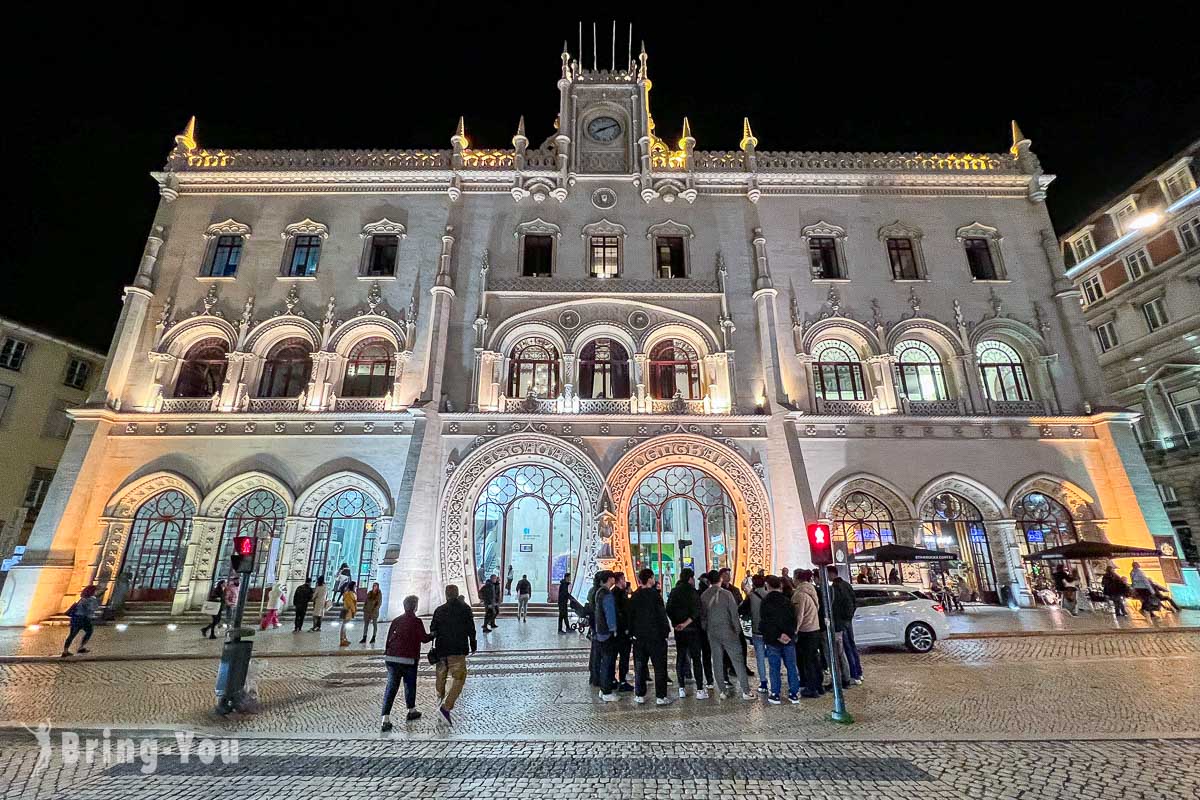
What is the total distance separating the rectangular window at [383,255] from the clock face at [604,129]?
405 inches

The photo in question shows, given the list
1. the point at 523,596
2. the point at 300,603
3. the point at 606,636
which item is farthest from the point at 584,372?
the point at 606,636

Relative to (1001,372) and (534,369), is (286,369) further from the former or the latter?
(1001,372)

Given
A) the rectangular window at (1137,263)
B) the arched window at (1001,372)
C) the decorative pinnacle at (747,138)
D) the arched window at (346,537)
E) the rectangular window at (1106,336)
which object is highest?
the decorative pinnacle at (747,138)

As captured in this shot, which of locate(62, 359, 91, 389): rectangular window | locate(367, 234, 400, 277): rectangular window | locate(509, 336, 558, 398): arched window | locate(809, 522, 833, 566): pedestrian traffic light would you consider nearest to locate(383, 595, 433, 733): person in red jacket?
locate(809, 522, 833, 566): pedestrian traffic light

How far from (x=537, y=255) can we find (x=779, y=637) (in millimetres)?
19035

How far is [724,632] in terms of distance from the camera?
866 cm

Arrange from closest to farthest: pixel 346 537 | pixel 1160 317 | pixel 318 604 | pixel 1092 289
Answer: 1. pixel 318 604
2. pixel 346 537
3. pixel 1160 317
4. pixel 1092 289

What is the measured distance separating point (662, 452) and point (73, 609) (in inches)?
640

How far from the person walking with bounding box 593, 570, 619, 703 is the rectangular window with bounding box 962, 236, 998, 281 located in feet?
74.9

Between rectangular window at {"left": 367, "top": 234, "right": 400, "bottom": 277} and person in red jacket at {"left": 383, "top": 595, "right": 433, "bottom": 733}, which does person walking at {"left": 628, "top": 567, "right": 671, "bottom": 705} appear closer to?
person in red jacket at {"left": 383, "top": 595, "right": 433, "bottom": 733}

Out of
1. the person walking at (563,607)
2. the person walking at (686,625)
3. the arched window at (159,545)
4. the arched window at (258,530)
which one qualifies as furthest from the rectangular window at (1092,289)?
the arched window at (159,545)

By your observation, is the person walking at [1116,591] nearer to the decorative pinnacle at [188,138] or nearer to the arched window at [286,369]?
the arched window at [286,369]

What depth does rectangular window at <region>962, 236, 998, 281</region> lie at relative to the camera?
23.2m

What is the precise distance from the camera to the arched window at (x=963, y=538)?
19.7 meters
